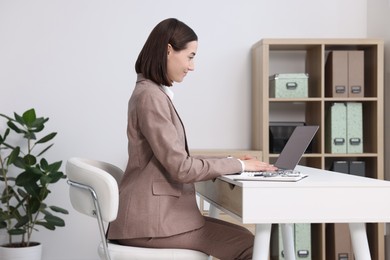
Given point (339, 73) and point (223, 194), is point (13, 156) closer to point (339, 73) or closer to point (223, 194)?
point (339, 73)

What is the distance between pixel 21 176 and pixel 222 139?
1453mm

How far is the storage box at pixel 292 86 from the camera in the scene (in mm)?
4883

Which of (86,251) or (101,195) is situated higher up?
(101,195)

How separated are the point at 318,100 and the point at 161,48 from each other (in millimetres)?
2370

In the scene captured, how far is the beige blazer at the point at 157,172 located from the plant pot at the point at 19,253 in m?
2.27

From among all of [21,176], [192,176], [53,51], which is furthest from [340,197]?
[53,51]

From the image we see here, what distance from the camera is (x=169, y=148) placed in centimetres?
253

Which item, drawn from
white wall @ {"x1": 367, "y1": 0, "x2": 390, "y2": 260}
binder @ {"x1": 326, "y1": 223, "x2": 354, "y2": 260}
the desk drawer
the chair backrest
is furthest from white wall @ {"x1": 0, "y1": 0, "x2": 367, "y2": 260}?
the chair backrest

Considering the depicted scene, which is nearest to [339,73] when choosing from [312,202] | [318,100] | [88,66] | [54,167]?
[318,100]

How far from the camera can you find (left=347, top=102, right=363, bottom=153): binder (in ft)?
16.1

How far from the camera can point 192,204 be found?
8.88 feet

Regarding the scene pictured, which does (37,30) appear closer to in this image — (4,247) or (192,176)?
(4,247)

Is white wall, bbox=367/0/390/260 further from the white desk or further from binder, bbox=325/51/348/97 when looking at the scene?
the white desk

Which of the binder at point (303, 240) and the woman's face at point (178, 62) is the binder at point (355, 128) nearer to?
the binder at point (303, 240)
